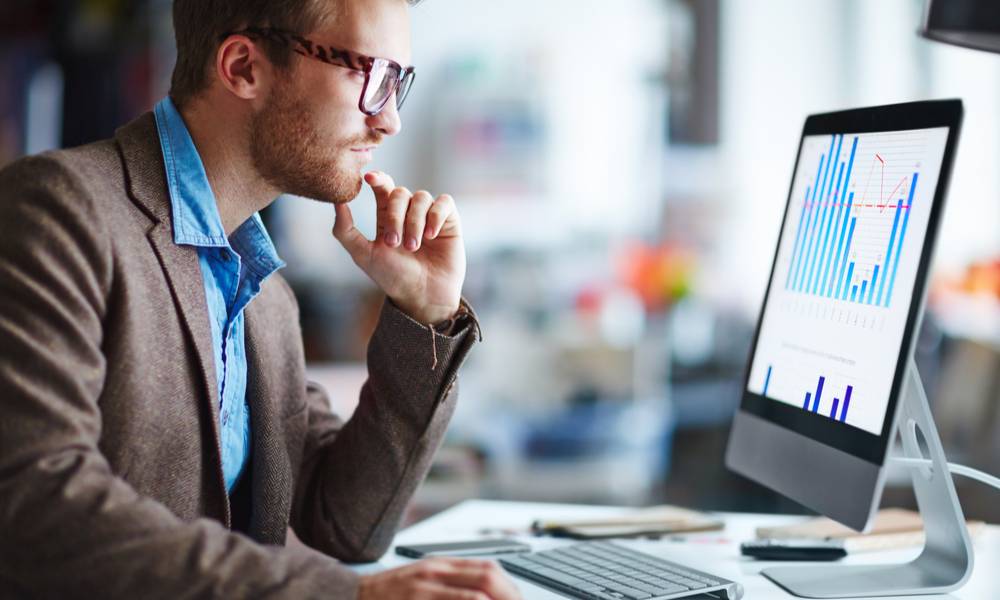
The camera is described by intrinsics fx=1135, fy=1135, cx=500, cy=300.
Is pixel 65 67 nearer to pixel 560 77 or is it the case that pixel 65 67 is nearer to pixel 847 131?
pixel 560 77

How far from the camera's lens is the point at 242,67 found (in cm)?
142

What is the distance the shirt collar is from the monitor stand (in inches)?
30.6

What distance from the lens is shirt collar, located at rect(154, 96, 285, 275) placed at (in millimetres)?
1284

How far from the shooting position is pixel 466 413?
4.59 metres

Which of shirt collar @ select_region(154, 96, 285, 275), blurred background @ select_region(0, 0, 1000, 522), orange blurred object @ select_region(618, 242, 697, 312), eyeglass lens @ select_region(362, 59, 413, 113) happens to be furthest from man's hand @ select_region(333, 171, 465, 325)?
orange blurred object @ select_region(618, 242, 697, 312)

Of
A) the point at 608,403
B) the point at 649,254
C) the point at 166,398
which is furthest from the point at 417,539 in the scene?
the point at 649,254

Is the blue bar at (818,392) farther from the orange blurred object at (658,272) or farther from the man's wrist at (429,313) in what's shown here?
the orange blurred object at (658,272)

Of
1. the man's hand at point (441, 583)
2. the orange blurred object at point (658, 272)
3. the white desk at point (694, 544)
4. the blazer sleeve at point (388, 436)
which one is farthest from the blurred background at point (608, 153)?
the man's hand at point (441, 583)

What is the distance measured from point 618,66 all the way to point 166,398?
19.9 ft

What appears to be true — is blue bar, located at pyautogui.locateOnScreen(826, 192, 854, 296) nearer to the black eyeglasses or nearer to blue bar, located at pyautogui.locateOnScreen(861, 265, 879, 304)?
blue bar, located at pyautogui.locateOnScreen(861, 265, 879, 304)

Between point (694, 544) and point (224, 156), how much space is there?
2.67 ft

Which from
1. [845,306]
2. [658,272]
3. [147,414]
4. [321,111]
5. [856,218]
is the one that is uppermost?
[321,111]

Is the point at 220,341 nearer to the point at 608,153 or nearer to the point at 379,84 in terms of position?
the point at 379,84

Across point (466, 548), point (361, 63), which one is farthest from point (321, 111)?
point (466, 548)
